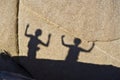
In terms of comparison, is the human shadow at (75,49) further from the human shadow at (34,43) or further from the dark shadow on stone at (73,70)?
the human shadow at (34,43)

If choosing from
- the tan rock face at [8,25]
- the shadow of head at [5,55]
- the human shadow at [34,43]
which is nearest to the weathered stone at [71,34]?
the human shadow at [34,43]

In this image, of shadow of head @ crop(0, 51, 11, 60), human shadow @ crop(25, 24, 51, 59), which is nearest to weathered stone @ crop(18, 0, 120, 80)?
human shadow @ crop(25, 24, 51, 59)

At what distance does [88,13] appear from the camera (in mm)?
4941

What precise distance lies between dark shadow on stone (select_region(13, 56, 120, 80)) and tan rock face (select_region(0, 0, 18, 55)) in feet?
1.12

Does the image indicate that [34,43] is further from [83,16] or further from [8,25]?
[83,16]

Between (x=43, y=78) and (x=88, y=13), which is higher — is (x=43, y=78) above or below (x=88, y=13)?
below

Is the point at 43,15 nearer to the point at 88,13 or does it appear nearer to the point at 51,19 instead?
the point at 51,19

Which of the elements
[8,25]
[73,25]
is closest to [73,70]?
[73,25]

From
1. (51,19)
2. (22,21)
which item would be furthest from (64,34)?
(22,21)

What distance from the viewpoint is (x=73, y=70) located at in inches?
198

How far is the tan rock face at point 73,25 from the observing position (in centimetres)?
495

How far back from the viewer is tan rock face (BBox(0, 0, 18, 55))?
16.5ft

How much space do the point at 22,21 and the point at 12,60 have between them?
562mm

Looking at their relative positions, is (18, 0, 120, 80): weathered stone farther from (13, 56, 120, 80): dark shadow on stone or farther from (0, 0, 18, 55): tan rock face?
(0, 0, 18, 55): tan rock face
